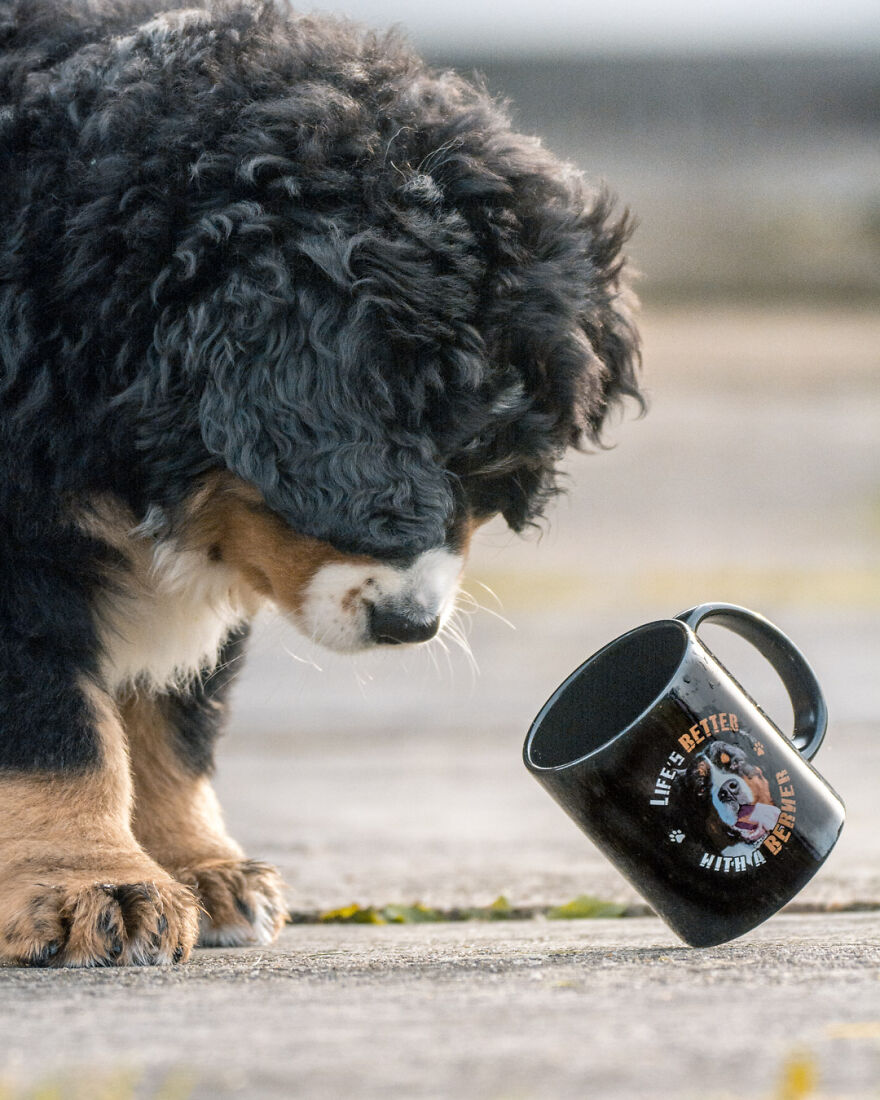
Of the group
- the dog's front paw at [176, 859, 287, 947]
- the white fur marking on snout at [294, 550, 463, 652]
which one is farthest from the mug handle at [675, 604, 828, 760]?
the dog's front paw at [176, 859, 287, 947]

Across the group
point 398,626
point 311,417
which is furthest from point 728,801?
point 311,417

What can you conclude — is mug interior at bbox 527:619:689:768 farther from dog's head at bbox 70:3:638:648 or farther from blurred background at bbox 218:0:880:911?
blurred background at bbox 218:0:880:911

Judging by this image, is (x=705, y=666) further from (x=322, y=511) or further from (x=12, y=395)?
(x=12, y=395)

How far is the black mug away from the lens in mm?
2260

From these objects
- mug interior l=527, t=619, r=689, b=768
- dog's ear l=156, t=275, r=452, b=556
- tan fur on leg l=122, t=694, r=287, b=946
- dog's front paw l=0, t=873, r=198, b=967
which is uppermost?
dog's ear l=156, t=275, r=452, b=556

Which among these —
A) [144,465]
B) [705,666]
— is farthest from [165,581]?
[705,666]

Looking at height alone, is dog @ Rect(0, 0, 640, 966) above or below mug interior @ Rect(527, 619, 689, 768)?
above

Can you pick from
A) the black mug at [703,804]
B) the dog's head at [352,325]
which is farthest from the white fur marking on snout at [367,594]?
the black mug at [703,804]

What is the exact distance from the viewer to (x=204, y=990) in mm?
1945

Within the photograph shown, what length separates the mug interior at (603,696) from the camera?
2.59 metres

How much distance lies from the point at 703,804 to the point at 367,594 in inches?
26.8

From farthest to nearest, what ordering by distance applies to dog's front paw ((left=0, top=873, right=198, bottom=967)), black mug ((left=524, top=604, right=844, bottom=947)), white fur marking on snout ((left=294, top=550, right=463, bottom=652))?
white fur marking on snout ((left=294, top=550, right=463, bottom=652))
dog's front paw ((left=0, top=873, right=198, bottom=967))
black mug ((left=524, top=604, right=844, bottom=947))

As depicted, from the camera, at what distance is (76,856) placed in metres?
2.64

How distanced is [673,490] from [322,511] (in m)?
12.5
